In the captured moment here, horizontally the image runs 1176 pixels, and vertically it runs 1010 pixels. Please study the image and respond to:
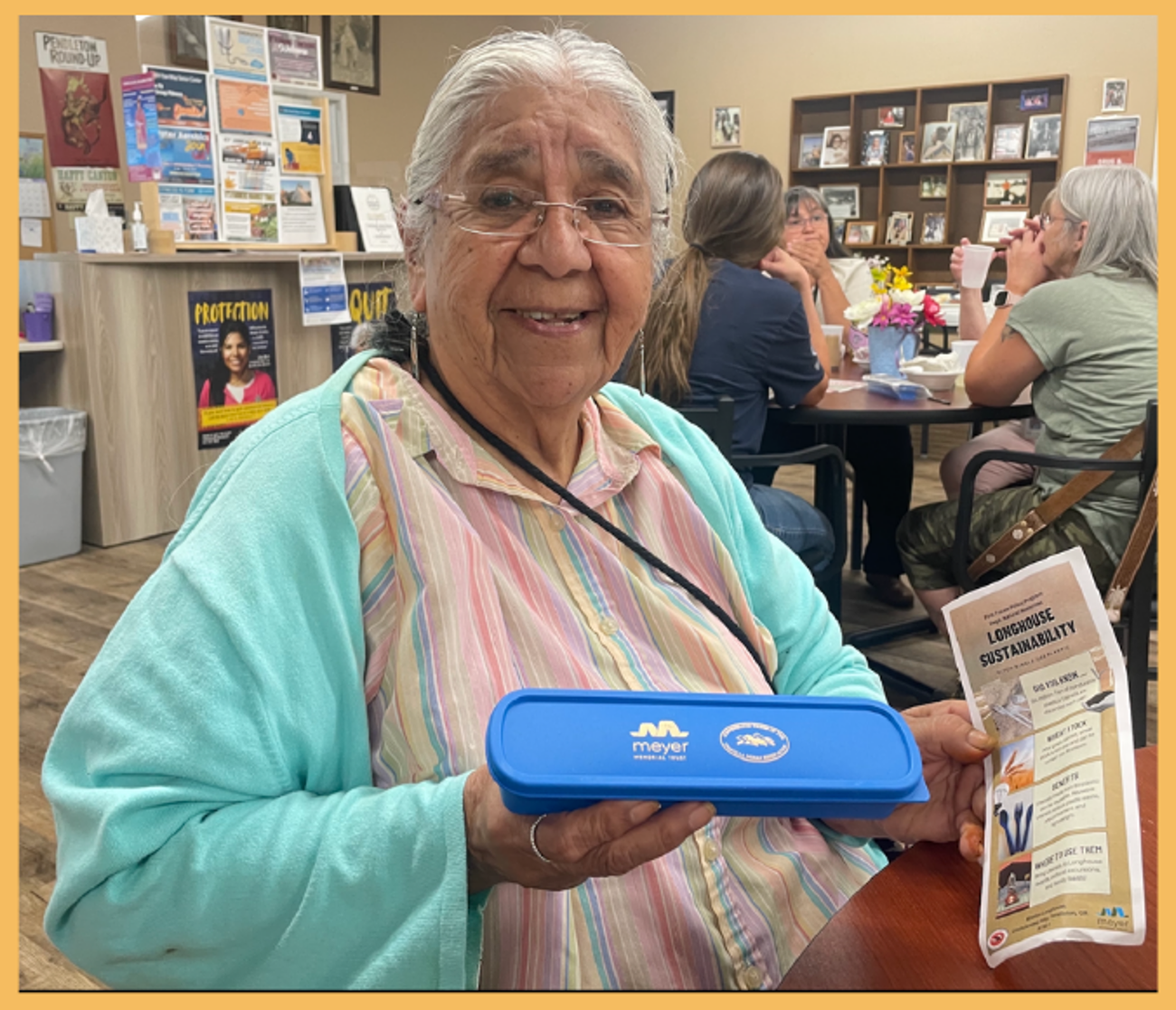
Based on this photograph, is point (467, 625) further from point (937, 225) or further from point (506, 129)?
point (937, 225)

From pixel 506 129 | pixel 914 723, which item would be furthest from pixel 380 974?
pixel 506 129

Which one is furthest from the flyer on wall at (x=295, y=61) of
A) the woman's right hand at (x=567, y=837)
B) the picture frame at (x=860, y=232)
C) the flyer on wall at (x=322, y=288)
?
the picture frame at (x=860, y=232)

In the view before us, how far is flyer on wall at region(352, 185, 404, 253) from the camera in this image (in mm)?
5059

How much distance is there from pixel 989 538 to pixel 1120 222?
33.0 inches

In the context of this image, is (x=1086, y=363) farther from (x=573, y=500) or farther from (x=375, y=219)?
(x=375, y=219)

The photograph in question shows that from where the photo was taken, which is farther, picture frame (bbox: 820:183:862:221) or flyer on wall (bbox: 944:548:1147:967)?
picture frame (bbox: 820:183:862:221)

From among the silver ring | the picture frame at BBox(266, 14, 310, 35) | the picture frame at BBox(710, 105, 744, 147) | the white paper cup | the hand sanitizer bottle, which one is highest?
the picture frame at BBox(266, 14, 310, 35)

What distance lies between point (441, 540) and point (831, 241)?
505 cm

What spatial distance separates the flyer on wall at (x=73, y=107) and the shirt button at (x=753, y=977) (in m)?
5.80

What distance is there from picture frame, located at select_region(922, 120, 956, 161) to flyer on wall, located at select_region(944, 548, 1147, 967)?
7.80 m

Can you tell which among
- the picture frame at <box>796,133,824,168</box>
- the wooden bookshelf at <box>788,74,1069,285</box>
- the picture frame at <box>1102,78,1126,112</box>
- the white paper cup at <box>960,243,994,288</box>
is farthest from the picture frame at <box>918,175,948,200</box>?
the white paper cup at <box>960,243,994,288</box>

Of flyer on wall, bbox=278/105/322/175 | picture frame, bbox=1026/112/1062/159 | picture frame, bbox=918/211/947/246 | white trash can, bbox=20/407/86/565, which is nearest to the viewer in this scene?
white trash can, bbox=20/407/86/565

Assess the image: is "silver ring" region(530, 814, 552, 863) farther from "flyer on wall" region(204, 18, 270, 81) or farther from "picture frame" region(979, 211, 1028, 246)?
"picture frame" region(979, 211, 1028, 246)

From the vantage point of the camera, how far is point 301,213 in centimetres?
478
